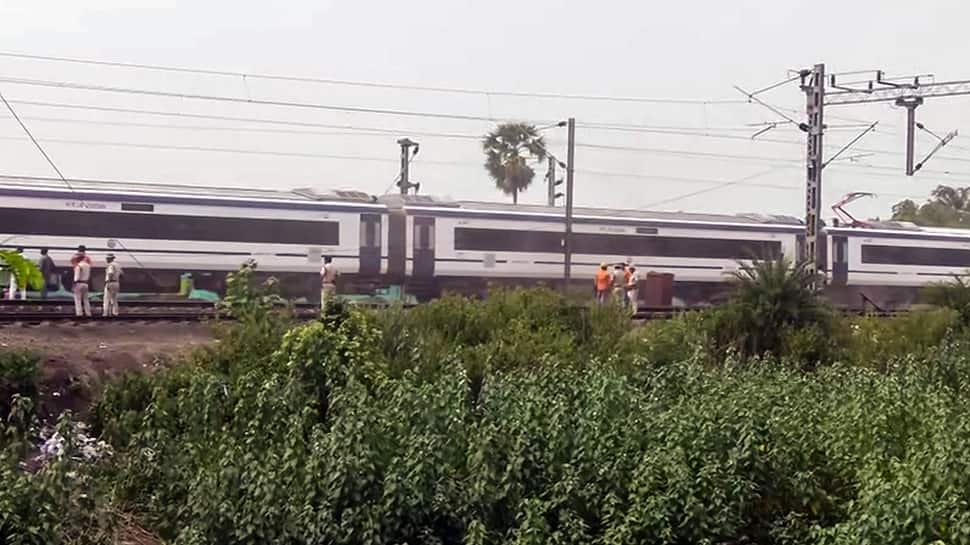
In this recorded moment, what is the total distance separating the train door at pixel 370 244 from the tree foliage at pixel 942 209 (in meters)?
32.5

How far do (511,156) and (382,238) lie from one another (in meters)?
15.7

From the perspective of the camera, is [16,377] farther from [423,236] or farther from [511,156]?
[511,156]

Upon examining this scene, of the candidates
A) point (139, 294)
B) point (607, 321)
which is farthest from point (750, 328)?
point (139, 294)

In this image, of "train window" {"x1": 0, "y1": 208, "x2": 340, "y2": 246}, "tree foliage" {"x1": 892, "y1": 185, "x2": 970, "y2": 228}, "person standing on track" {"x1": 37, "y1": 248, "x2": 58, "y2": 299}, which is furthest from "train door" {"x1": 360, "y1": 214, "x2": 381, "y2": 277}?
"tree foliage" {"x1": 892, "y1": 185, "x2": 970, "y2": 228}

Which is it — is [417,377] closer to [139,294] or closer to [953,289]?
[953,289]

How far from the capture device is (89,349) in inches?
595

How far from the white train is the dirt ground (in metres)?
7.07

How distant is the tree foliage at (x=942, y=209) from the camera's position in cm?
5216

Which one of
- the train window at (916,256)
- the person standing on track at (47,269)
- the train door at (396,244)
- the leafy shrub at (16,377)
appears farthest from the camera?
the train window at (916,256)

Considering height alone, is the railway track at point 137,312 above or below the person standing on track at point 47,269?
below

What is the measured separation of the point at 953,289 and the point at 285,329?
1354cm

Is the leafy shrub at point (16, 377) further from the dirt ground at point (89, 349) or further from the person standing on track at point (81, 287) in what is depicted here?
the person standing on track at point (81, 287)

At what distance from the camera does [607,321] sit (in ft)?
48.0

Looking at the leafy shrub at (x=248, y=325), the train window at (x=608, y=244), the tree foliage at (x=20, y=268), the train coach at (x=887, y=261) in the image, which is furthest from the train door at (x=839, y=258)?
the tree foliage at (x=20, y=268)
